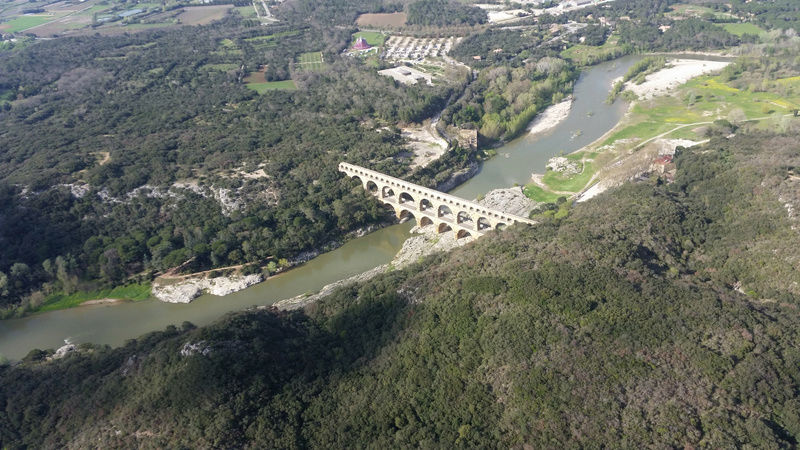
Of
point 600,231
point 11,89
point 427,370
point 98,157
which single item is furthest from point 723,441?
point 11,89

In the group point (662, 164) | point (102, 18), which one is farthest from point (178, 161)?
point (102, 18)

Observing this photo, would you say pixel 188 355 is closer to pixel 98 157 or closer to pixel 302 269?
pixel 302 269

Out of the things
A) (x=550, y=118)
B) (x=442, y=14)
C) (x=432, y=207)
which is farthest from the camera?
(x=442, y=14)

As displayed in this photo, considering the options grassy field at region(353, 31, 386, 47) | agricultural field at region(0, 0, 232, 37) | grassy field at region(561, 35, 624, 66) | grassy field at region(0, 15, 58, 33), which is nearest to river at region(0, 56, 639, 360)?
grassy field at region(561, 35, 624, 66)

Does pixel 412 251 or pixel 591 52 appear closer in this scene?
pixel 412 251

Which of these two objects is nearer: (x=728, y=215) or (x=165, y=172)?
(x=728, y=215)

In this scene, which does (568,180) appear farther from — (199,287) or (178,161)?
(178,161)

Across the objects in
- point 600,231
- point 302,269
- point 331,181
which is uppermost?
point 600,231
